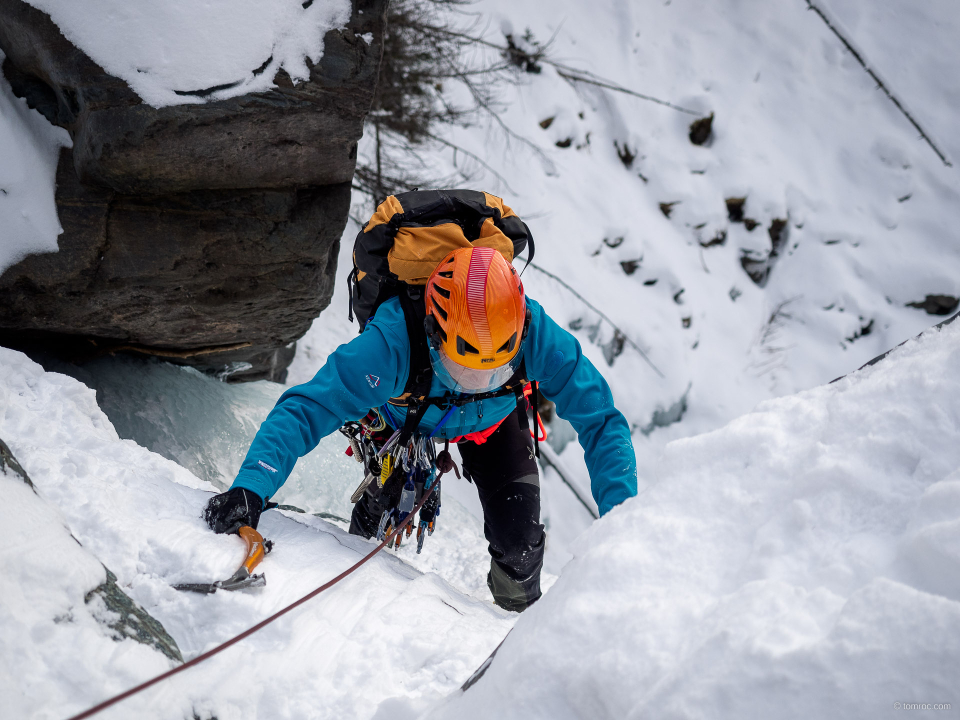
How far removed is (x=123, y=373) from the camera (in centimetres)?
308

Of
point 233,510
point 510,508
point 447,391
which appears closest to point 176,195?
point 447,391

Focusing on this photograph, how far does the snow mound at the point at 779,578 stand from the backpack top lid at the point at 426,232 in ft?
4.21

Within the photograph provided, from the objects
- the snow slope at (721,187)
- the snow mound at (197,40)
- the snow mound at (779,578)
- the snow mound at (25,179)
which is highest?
the snow mound at (197,40)

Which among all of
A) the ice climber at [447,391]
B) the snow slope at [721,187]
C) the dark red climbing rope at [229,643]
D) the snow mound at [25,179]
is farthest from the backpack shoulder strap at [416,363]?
the snow slope at [721,187]

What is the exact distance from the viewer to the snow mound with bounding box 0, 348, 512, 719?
1.07 meters

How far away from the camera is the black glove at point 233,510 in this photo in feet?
5.29

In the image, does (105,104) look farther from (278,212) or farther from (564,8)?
(564,8)

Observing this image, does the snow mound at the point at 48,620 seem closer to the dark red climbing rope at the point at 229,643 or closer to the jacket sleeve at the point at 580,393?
the dark red climbing rope at the point at 229,643

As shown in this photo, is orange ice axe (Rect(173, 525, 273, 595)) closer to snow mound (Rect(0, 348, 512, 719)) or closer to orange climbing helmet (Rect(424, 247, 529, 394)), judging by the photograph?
snow mound (Rect(0, 348, 512, 719))

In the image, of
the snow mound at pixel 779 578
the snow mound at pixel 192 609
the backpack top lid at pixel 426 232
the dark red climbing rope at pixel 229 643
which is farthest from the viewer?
the backpack top lid at pixel 426 232

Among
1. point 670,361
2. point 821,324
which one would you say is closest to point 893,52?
point 821,324

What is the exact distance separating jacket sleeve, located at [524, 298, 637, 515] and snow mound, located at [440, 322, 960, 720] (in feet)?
3.03

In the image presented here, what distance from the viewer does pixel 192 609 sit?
4.51 feet

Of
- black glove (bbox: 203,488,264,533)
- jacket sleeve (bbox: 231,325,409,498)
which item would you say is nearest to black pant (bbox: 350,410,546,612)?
jacket sleeve (bbox: 231,325,409,498)
